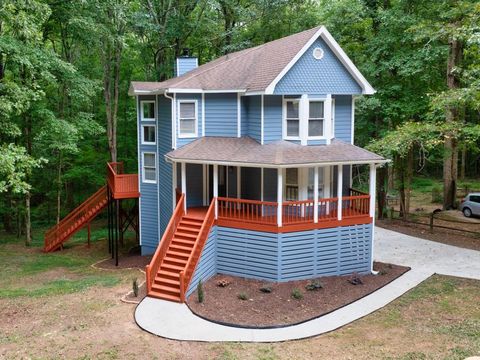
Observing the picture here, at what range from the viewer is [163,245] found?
14992mm

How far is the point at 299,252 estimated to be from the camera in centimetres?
1528

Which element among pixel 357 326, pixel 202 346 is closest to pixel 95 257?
pixel 202 346

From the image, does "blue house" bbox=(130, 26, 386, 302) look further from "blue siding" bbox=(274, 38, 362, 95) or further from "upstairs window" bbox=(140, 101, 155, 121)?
"upstairs window" bbox=(140, 101, 155, 121)

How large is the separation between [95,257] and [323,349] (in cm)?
1453

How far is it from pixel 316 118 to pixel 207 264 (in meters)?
6.58

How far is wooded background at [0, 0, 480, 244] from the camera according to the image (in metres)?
17.9

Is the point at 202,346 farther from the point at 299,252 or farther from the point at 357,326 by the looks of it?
the point at 299,252

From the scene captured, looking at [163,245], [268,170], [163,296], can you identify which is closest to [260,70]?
[268,170]

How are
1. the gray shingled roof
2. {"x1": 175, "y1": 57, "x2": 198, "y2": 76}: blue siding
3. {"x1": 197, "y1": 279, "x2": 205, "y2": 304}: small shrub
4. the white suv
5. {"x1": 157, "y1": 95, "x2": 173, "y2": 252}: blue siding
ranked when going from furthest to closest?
the white suv → {"x1": 175, "y1": 57, "x2": 198, "y2": 76}: blue siding → {"x1": 157, "y1": 95, "x2": 173, "y2": 252}: blue siding → the gray shingled roof → {"x1": 197, "y1": 279, "x2": 205, "y2": 304}: small shrub

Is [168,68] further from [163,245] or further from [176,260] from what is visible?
[176,260]

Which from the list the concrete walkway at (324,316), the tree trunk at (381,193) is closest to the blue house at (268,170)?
the concrete walkway at (324,316)

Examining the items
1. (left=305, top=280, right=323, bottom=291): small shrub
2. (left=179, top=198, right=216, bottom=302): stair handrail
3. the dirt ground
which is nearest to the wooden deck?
(left=179, top=198, right=216, bottom=302): stair handrail

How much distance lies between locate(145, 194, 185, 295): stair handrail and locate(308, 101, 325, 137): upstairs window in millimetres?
5321

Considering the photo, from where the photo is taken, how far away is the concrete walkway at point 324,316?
11.5 m
